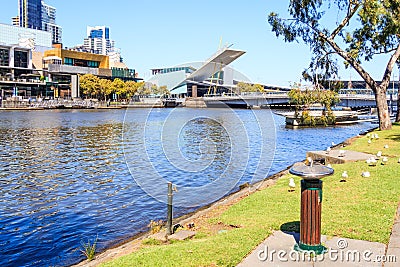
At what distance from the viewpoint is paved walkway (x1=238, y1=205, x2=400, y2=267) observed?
5664mm

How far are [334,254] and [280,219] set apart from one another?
200cm

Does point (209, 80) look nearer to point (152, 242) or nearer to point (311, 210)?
point (152, 242)

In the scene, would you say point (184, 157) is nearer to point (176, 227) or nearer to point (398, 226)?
point (176, 227)

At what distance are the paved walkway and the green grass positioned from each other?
190 mm

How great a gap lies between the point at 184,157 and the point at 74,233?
10.6 m

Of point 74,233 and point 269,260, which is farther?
point 74,233

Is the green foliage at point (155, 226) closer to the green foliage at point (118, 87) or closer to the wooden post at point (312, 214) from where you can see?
the wooden post at point (312, 214)

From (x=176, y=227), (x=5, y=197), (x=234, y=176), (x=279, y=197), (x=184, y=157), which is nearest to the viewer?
(x=176, y=227)

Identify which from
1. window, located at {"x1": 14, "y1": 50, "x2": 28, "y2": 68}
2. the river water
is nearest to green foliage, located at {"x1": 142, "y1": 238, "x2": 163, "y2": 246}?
the river water

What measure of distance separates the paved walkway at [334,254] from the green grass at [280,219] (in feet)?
0.62

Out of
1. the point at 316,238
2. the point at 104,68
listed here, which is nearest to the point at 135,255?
the point at 316,238

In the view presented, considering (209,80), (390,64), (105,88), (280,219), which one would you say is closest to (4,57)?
(105,88)

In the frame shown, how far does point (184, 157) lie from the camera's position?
20562 millimetres

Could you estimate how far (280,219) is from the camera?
26.0ft
